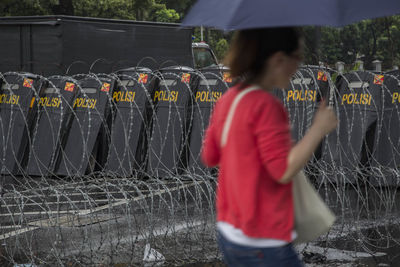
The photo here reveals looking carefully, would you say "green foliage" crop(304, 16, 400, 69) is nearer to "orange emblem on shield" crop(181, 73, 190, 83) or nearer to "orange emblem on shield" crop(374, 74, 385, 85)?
"orange emblem on shield" crop(181, 73, 190, 83)

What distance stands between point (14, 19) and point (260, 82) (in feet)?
43.3

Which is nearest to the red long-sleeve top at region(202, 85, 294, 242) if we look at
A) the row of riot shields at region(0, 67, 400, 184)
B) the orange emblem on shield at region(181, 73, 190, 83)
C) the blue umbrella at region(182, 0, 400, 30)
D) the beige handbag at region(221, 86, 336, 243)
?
the beige handbag at region(221, 86, 336, 243)

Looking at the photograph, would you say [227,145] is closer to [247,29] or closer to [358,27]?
[247,29]

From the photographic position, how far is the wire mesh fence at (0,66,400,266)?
6.99 m

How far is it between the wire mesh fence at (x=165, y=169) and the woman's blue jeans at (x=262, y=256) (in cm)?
362

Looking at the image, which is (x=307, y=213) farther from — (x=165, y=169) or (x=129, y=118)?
(x=129, y=118)

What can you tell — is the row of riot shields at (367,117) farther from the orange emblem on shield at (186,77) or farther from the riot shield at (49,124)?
the riot shield at (49,124)

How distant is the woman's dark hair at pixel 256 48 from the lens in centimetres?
289

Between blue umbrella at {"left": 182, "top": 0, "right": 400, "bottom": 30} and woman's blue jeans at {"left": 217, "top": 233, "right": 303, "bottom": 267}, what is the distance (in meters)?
0.87

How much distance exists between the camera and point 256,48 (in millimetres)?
2893

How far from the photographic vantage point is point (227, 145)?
2840 millimetres

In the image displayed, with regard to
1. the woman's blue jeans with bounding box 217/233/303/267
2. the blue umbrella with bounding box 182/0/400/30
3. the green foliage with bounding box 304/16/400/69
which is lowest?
the green foliage with bounding box 304/16/400/69

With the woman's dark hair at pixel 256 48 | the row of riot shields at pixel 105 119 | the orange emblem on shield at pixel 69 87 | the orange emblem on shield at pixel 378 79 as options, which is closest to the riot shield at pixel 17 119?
the row of riot shields at pixel 105 119

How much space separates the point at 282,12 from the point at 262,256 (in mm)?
966
